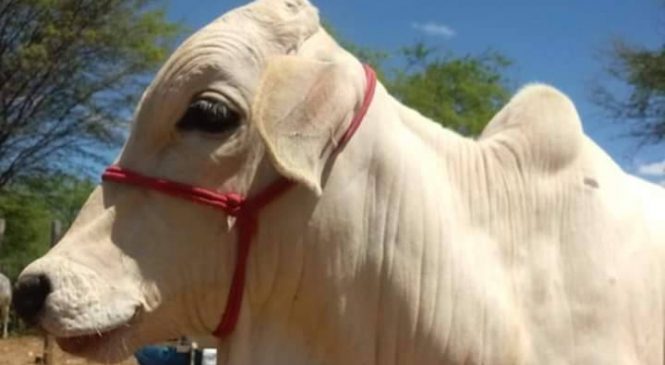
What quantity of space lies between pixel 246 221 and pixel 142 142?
37 centimetres

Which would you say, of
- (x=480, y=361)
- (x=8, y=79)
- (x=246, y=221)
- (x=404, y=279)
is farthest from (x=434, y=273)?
(x=8, y=79)

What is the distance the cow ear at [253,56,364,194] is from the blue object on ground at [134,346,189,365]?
6.47m

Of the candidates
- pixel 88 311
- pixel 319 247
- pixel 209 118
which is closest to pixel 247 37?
pixel 209 118

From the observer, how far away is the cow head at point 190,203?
2762mm

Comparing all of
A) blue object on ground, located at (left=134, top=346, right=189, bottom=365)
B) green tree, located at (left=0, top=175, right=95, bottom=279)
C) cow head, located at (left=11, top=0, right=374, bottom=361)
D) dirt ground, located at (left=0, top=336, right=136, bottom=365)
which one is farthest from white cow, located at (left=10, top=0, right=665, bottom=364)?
green tree, located at (left=0, top=175, right=95, bottom=279)

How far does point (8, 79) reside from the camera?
1251 inches

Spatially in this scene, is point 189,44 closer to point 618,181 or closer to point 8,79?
point 618,181

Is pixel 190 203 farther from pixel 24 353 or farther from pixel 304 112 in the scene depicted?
pixel 24 353

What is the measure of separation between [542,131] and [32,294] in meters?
1.56

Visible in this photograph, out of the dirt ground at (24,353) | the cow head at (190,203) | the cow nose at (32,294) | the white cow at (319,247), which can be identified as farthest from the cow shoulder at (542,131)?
the dirt ground at (24,353)

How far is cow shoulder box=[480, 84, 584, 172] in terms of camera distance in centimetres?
322

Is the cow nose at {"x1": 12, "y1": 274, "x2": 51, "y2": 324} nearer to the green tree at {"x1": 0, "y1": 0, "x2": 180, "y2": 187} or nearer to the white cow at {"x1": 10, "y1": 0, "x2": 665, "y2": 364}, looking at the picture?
the white cow at {"x1": 10, "y1": 0, "x2": 665, "y2": 364}

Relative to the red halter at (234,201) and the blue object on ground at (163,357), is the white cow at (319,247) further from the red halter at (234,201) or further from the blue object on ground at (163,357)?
the blue object on ground at (163,357)

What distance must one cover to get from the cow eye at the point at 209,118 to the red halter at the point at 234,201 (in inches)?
6.6
